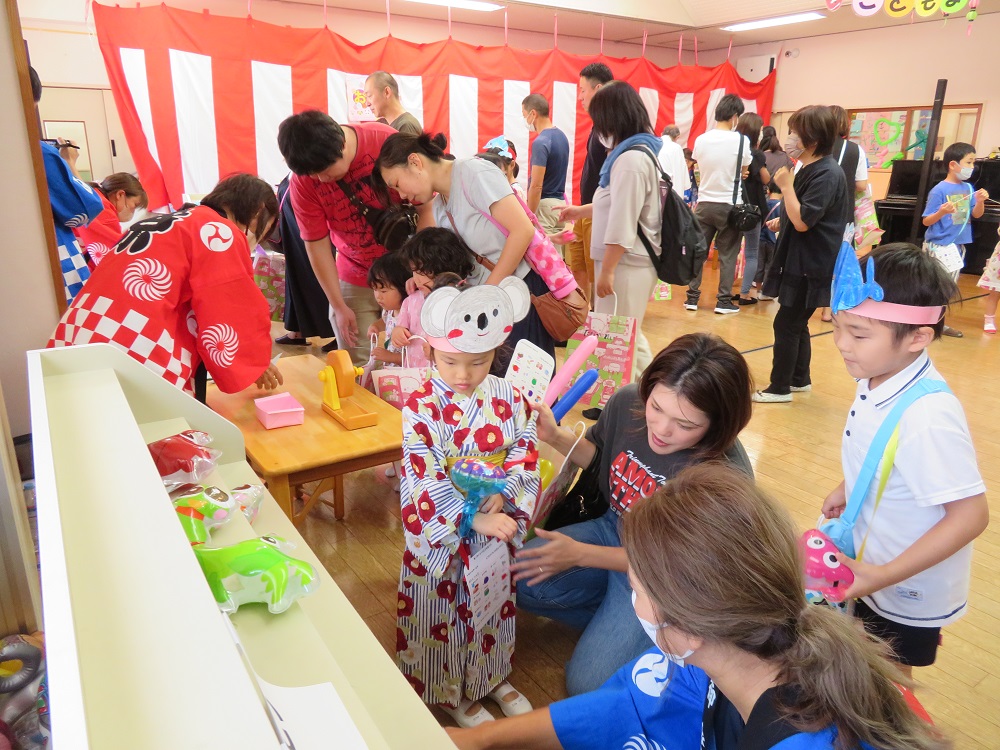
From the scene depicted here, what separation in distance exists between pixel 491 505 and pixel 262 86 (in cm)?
528

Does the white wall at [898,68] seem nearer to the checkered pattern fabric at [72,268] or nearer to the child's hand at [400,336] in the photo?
the child's hand at [400,336]

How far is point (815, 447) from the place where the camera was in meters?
3.20

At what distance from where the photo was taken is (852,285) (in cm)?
138

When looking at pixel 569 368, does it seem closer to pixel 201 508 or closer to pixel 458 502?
pixel 458 502

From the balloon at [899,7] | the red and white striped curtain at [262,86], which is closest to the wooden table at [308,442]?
the red and white striped curtain at [262,86]

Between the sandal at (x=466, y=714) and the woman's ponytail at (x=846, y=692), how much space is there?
3.44 feet

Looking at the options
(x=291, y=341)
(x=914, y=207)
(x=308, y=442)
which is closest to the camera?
(x=308, y=442)

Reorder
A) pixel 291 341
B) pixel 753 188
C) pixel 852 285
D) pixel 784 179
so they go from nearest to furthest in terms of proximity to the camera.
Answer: pixel 852 285
pixel 784 179
pixel 291 341
pixel 753 188

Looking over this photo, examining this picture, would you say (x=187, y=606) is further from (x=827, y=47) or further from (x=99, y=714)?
(x=827, y=47)

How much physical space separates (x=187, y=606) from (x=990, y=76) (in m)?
9.70

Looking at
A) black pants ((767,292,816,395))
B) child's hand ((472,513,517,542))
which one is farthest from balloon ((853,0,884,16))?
child's hand ((472,513,517,542))

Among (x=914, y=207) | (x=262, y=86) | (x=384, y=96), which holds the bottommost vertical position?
(x=914, y=207)

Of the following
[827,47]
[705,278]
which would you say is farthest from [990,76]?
[705,278]

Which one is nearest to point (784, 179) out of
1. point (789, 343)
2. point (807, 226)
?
point (807, 226)
